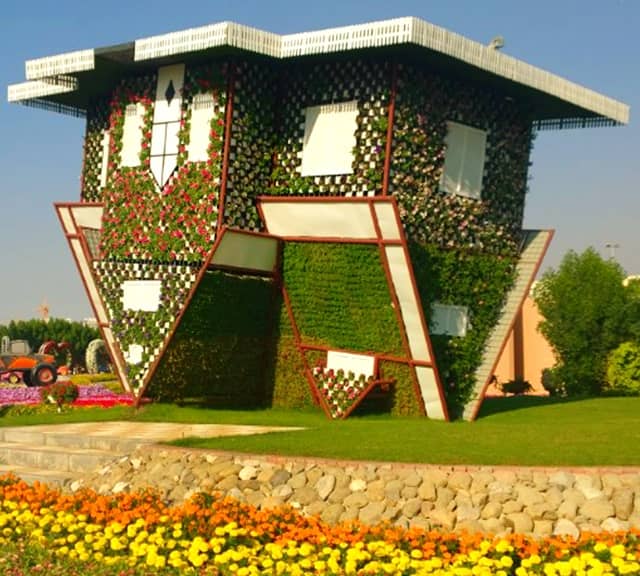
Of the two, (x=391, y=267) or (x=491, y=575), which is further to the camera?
(x=391, y=267)

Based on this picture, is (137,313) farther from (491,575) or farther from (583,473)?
(491,575)

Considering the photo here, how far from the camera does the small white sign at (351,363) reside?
2053 cm

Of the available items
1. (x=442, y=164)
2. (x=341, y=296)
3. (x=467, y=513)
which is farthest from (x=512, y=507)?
(x=442, y=164)

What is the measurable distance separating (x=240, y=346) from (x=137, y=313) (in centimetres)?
218

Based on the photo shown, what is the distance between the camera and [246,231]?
20.4 metres

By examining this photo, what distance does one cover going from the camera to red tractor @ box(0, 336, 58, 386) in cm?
3191

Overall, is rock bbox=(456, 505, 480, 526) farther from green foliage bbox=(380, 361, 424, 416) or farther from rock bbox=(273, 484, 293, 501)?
green foliage bbox=(380, 361, 424, 416)

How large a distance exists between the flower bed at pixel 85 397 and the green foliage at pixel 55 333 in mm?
15901

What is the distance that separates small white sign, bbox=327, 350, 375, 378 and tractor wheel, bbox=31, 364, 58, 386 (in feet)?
43.8

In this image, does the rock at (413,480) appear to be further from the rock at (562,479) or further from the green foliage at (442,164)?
the green foliage at (442,164)

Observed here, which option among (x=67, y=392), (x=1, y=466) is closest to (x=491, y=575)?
(x=1, y=466)

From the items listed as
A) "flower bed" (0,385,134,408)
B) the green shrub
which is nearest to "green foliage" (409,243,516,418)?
"flower bed" (0,385,134,408)

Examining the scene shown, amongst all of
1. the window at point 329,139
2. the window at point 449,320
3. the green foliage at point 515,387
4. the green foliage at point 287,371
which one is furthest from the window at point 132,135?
the green foliage at point 515,387

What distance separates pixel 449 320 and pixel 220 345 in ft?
15.0
